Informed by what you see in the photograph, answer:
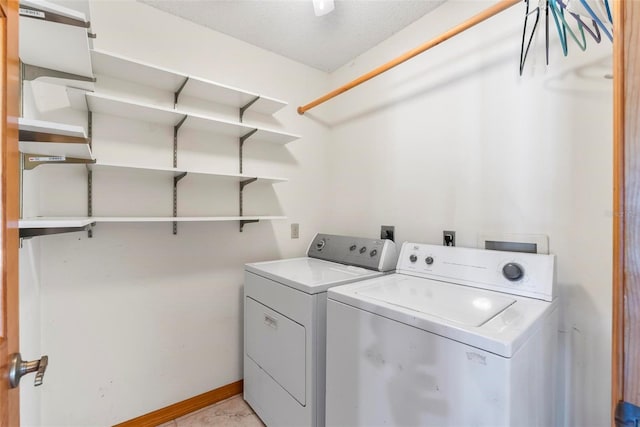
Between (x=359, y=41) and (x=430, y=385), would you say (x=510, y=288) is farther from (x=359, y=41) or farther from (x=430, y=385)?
(x=359, y=41)

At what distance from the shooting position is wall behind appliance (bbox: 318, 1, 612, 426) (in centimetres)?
117

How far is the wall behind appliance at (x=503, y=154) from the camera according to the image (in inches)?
46.2

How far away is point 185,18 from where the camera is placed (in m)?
1.79

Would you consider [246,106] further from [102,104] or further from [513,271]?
[513,271]

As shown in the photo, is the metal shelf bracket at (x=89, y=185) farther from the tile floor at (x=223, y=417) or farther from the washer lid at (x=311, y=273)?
the tile floor at (x=223, y=417)

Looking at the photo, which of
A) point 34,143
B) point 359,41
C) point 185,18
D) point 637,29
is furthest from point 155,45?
point 637,29

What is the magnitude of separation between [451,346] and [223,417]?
158 cm

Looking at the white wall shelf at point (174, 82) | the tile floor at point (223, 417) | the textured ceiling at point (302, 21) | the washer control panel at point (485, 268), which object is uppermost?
the textured ceiling at point (302, 21)

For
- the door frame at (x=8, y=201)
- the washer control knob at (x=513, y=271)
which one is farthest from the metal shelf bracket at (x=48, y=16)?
the washer control knob at (x=513, y=271)

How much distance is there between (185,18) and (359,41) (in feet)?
3.74

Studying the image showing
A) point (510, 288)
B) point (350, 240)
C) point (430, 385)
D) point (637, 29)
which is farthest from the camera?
point (350, 240)

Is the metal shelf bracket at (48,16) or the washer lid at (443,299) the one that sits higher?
the metal shelf bracket at (48,16)

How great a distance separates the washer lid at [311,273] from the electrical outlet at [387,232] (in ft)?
1.20

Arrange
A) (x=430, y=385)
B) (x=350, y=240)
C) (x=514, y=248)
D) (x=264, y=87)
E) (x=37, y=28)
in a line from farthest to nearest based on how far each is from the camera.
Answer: (x=264, y=87), (x=350, y=240), (x=514, y=248), (x=37, y=28), (x=430, y=385)
